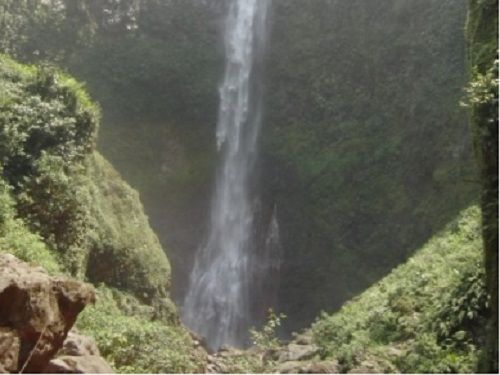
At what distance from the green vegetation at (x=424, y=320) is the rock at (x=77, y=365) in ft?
14.7

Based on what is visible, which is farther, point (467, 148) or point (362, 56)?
point (362, 56)

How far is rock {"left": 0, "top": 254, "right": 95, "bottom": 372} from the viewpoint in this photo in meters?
4.95

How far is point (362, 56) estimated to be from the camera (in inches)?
1071

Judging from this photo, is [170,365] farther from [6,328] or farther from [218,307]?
[218,307]

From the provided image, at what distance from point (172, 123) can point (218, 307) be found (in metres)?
9.95

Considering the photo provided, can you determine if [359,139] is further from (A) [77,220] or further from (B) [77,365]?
(B) [77,365]

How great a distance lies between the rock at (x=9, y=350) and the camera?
463 centimetres

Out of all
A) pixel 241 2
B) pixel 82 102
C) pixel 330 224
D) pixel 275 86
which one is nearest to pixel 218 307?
pixel 330 224

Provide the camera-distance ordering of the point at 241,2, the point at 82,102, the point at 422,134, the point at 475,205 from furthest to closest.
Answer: the point at 241,2, the point at 422,134, the point at 475,205, the point at 82,102

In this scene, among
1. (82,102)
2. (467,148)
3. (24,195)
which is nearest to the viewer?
(24,195)

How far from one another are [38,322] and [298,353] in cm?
825

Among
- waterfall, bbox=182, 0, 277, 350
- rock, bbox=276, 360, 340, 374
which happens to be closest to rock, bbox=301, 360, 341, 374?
rock, bbox=276, 360, 340, 374

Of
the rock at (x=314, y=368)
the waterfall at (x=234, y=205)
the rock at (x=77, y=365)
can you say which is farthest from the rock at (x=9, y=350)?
the waterfall at (x=234, y=205)

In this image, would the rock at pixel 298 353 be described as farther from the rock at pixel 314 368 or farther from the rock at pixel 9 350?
the rock at pixel 9 350
